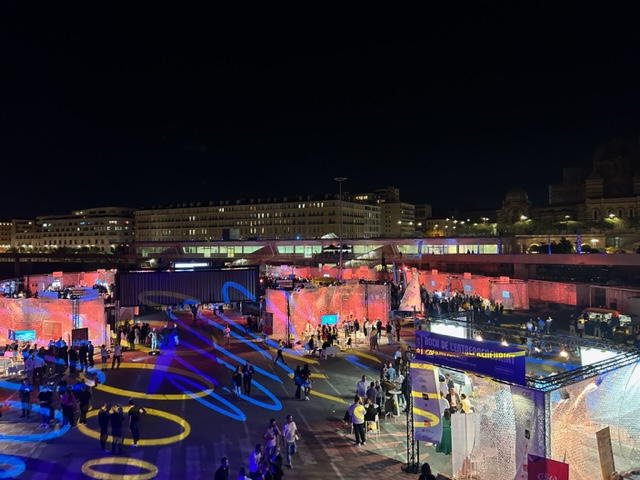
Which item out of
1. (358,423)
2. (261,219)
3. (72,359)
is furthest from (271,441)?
(261,219)

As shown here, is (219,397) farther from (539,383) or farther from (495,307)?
(495,307)

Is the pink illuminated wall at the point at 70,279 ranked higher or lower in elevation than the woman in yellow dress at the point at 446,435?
higher

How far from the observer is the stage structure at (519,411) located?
8.07 m

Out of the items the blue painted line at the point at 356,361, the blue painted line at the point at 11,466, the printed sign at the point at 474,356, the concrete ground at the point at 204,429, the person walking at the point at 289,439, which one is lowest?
the blue painted line at the point at 356,361

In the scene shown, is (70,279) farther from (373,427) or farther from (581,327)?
(581,327)

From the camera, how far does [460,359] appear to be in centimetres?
916

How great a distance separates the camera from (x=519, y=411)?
822 centimetres

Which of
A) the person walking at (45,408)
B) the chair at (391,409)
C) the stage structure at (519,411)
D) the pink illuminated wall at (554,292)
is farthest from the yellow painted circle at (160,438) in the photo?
the pink illuminated wall at (554,292)

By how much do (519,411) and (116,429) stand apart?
856 cm

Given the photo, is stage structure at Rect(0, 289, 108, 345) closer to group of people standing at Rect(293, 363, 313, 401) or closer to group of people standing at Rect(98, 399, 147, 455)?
group of people standing at Rect(98, 399, 147, 455)

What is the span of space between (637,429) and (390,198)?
145 m

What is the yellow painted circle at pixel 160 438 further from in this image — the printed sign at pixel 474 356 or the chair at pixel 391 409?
the printed sign at pixel 474 356

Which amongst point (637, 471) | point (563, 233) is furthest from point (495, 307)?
point (563, 233)

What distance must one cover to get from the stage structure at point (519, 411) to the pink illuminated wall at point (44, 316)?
1535cm
